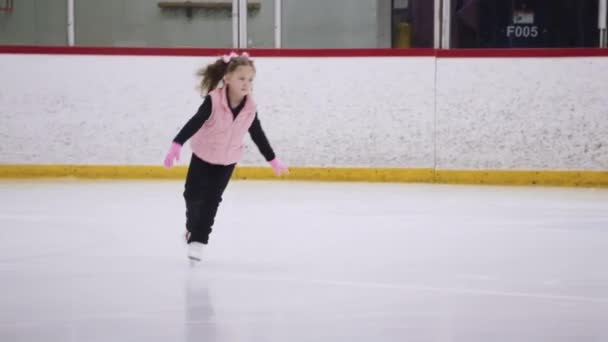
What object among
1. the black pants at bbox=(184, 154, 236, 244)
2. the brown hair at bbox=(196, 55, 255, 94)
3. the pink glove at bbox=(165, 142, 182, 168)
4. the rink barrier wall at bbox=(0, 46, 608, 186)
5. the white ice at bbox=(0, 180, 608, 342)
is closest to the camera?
the white ice at bbox=(0, 180, 608, 342)

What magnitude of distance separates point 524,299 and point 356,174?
14.9 ft

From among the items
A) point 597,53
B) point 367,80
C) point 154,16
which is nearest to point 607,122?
point 597,53

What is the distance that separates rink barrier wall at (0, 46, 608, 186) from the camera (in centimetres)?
754

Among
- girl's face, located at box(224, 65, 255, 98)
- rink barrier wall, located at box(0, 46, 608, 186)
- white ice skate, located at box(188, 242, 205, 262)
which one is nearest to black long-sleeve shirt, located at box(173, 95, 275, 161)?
girl's face, located at box(224, 65, 255, 98)

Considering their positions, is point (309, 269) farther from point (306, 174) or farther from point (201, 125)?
point (306, 174)

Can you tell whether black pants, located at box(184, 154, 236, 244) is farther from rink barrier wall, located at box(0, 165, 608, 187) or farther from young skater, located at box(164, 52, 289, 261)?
rink barrier wall, located at box(0, 165, 608, 187)

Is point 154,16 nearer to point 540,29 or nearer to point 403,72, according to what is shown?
point 403,72

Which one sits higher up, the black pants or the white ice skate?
the black pants

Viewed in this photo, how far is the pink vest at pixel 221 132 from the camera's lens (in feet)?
13.3

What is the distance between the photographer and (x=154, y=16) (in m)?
8.23

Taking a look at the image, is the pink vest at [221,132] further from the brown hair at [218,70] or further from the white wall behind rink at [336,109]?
the white wall behind rink at [336,109]

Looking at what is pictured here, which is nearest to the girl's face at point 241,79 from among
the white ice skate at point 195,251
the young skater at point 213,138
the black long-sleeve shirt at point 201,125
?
the young skater at point 213,138

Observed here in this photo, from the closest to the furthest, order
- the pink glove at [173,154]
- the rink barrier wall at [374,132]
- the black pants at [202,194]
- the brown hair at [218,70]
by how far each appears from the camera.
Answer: the pink glove at [173,154], the brown hair at [218,70], the black pants at [202,194], the rink barrier wall at [374,132]

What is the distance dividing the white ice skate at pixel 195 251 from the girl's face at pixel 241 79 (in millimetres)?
652
